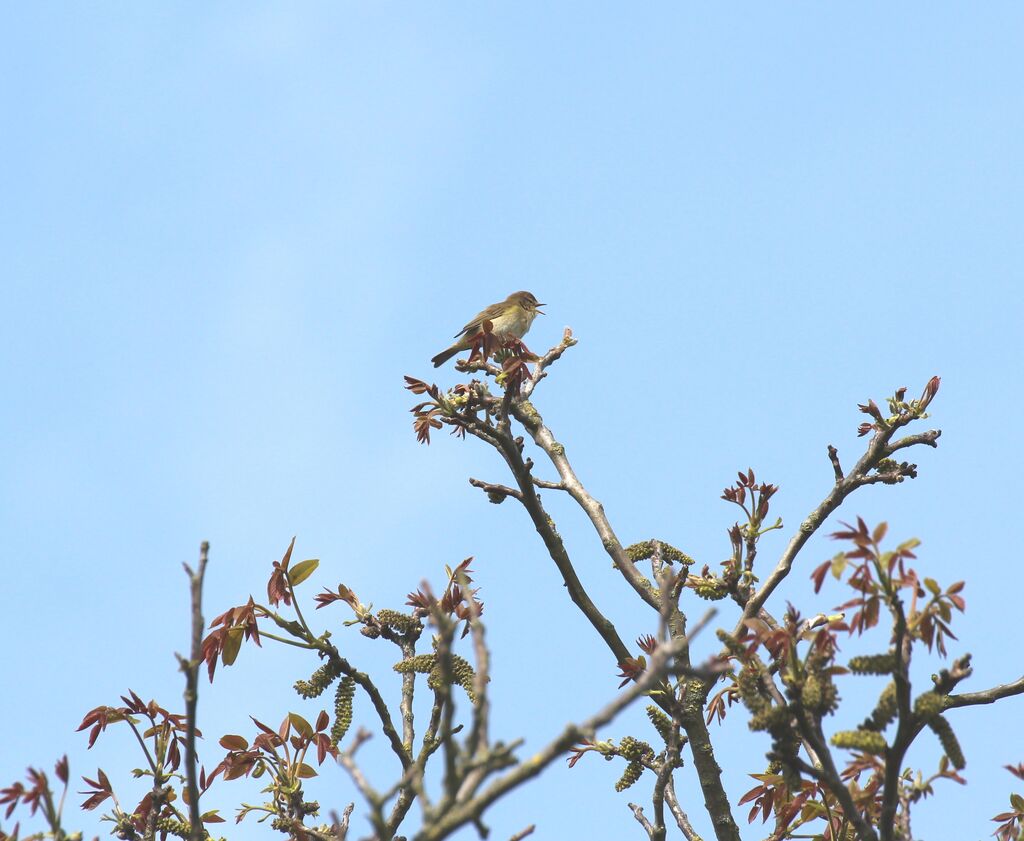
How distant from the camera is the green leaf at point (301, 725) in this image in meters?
5.27

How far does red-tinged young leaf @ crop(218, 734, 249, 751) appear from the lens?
5160 millimetres

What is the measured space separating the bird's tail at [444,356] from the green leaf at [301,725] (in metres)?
8.11

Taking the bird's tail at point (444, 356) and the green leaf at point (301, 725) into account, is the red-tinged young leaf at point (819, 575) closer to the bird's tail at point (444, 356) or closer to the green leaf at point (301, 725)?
the green leaf at point (301, 725)

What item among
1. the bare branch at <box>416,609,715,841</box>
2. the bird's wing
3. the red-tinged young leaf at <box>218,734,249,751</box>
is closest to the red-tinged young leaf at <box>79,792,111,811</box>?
the red-tinged young leaf at <box>218,734,249,751</box>

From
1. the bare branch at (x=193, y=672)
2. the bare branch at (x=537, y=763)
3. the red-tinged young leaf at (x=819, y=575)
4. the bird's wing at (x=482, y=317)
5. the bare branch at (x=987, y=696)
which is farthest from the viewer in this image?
the bird's wing at (x=482, y=317)

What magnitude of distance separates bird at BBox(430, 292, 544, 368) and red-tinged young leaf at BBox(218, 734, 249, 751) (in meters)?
7.45

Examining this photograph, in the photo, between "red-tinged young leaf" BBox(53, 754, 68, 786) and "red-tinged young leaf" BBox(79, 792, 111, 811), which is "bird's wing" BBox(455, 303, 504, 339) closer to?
"red-tinged young leaf" BBox(79, 792, 111, 811)

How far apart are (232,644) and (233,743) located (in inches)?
18.1

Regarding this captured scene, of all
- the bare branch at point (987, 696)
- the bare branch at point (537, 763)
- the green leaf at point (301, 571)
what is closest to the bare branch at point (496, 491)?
the green leaf at point (301, 571)

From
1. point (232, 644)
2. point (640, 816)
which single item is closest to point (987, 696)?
point (640, 816)

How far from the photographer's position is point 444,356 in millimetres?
13320

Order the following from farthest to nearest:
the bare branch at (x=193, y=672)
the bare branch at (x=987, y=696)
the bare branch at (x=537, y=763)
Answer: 1. the bare branch at (x=987, y=696)
2. the bare branch at (x=193, y=672)
3. the bare branch at (x=537, y=763)

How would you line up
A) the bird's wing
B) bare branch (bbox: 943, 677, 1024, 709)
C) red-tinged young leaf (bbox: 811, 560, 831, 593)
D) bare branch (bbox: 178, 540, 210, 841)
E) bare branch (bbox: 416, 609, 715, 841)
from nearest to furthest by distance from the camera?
bare branch (bbox: 416, 609, 715, 841)
bare branch (bbox: 178, 540, 210, 841)
red-tinged young leaf (bbox: 811, 560, 831, 593)
bare branch (bbox: 943, 677, 1024, 709)
the bird's wing

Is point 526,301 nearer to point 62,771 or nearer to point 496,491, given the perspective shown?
point 496,491
